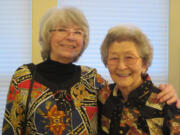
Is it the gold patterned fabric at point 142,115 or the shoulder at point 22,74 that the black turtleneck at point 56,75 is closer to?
the shoulder at point 22,74

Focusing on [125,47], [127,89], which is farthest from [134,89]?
[125,47]

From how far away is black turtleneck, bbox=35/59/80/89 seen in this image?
1.32 meters

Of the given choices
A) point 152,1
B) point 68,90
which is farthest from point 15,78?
point 152,1

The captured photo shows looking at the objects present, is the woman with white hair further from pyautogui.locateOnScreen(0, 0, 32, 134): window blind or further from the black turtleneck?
pyautogui.locateOnScreen(0, 0, 32, 134): window blind

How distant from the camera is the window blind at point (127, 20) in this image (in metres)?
2.31

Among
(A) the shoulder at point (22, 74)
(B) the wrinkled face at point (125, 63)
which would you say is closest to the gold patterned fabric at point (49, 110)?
(A) the shoulder at point (22, 74)

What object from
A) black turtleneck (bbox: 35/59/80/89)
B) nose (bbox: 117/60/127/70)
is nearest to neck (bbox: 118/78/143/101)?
nose (bbox: 117/60/127/70)

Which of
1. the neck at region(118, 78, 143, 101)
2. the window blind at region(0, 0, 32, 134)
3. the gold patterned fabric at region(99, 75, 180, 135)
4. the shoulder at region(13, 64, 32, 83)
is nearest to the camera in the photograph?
the gold patterned fabric at region(99, 75, 180, 135)

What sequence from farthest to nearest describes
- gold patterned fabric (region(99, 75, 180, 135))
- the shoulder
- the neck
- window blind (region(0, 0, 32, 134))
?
window blind (region(0, 0, 32, 134)) → the shoulder → the neck → gold patterned fabric (region(99, 75, 180, 135))

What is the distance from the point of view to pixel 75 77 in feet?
4.55

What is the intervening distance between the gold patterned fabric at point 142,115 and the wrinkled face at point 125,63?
8cm

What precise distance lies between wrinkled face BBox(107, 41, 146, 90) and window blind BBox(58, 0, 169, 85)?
119 cm

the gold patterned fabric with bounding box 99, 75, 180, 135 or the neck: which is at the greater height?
the neck

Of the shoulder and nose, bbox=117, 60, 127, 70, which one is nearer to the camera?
nose, bbox=117, 60, 127, 70
